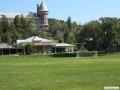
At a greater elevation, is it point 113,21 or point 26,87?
point 113,21

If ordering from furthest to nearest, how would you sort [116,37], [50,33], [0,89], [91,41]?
1. [50,33]
2. [91,41]
3. [116,37]
4. [0,89]

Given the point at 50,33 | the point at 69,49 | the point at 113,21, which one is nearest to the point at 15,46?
the point at 69,49

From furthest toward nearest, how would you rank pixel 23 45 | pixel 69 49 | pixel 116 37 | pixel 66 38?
pixel 66 38
pixel 69 49
pixel 23 45
pixel 116 37

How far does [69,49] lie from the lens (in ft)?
437

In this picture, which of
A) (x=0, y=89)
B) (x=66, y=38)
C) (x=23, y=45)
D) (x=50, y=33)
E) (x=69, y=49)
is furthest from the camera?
(x=50, y=33)

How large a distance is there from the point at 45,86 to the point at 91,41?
9335cm

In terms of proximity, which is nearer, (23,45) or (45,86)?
(45,86)

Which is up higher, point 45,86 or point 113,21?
point 113,21

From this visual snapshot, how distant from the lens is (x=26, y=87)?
1975cm

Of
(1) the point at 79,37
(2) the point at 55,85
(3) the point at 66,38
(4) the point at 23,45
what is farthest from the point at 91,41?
(2) the point at 55,85

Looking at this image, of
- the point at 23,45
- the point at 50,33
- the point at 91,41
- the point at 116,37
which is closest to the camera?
the point at 116,37

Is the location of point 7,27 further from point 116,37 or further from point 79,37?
point 116,37

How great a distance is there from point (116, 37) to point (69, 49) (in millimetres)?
37010

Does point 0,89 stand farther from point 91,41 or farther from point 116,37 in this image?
point 91,41
